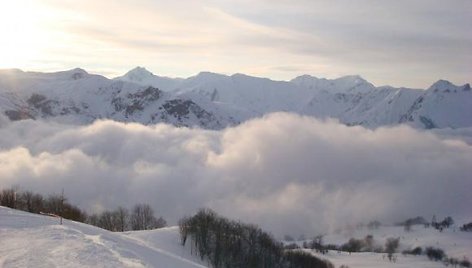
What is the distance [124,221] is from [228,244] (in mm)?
46668

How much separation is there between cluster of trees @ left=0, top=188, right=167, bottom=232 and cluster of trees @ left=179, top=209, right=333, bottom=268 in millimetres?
21096

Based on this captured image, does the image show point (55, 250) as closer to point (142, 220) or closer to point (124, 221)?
point (124, 221)

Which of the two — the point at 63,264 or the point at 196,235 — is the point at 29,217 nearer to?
the point at 63,264

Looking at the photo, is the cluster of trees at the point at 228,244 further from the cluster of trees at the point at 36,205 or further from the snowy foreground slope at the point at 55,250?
the snowy foreground slope at the point at 55,250

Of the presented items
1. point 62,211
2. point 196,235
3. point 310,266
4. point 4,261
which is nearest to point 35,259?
point 4,261

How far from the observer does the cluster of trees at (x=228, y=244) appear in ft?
290

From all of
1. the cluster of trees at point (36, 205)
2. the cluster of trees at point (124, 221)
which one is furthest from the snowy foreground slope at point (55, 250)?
the cluster of trees at point (124, 221)

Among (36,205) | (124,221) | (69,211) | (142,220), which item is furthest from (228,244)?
(142,220)

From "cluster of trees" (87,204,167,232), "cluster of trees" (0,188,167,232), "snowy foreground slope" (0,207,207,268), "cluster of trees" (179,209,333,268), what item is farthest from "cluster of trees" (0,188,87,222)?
"snowy foreground slope" (0,207,207,268)

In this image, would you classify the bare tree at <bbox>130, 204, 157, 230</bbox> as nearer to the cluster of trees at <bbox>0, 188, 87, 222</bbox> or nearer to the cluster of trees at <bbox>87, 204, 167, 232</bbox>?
the cluster of trees at <bbox>87, 204, 167, 232</bbox>

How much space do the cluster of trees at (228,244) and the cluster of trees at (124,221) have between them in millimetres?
27985

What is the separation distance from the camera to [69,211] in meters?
106

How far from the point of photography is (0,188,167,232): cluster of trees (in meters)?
98.2

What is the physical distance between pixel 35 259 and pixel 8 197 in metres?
63.2
